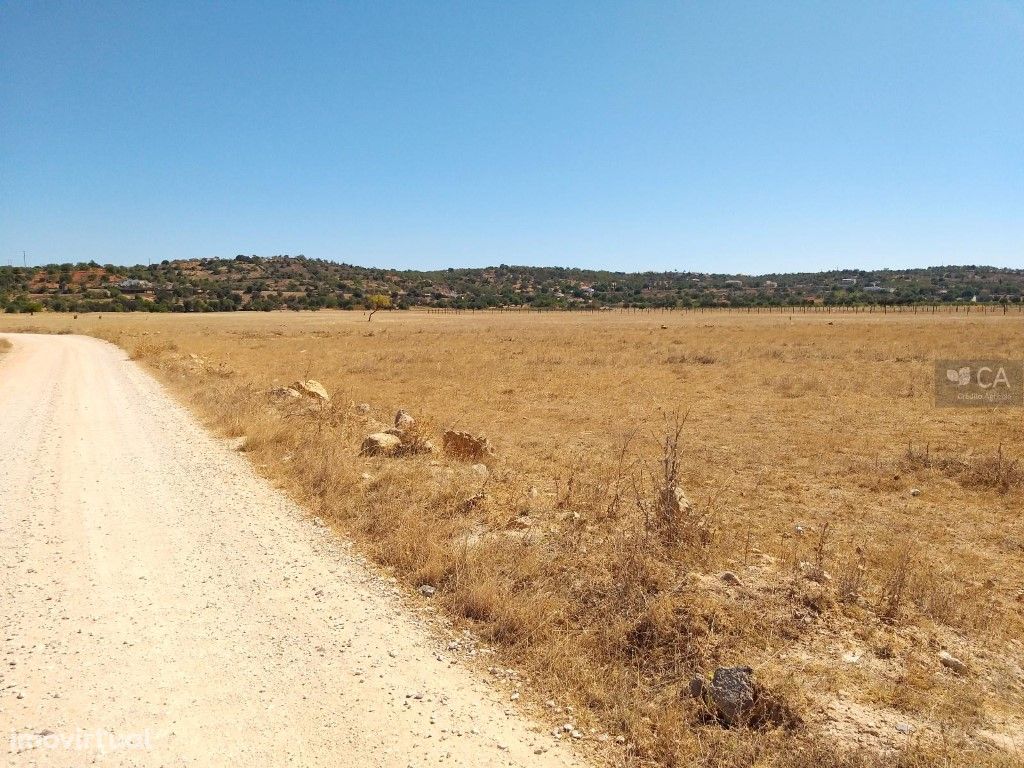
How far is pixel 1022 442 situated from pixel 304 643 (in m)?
15.4

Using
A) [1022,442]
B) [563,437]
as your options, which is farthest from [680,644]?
[1022,442]

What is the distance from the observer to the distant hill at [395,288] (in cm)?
11469

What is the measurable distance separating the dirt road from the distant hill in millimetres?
99785

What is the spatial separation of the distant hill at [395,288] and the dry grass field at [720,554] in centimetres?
9901

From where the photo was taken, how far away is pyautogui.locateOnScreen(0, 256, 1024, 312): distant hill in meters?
115

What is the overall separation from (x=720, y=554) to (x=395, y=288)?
157 meters

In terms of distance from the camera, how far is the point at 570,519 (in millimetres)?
7520

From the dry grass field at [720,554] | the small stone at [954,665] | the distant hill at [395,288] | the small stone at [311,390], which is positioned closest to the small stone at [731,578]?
the dry grass field at [720,554]

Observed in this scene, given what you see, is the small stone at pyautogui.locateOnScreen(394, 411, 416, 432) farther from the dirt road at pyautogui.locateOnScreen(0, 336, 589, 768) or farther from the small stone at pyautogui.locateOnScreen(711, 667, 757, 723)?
the small stone at pyautogui.locateOnScreen(711, 667, 757, 723)

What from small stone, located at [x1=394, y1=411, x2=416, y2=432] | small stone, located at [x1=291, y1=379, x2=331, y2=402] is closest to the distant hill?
small stone, located at [x1=291, y1=379, x2=331, y2=402]

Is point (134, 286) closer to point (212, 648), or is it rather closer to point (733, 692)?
point (212, 648)

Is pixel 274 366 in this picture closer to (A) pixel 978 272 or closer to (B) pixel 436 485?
(B) pixel 436 485

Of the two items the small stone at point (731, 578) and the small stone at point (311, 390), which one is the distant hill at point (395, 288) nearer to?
the small stone at point (311, 390)

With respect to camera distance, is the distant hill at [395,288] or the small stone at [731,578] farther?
the distant hill at [395,288]
